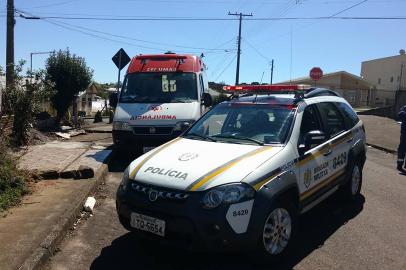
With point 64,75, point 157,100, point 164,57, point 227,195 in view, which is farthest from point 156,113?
point 64,75

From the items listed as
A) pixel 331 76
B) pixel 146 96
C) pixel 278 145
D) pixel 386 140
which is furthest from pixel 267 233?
pixel 331 76

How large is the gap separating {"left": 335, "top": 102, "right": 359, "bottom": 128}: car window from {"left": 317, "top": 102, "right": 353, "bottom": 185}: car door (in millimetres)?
135

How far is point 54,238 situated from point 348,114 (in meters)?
4.75

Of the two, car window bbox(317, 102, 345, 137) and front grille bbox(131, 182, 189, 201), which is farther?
car window bbox(317, 102, 345, 137)

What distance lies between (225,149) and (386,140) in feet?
43.0

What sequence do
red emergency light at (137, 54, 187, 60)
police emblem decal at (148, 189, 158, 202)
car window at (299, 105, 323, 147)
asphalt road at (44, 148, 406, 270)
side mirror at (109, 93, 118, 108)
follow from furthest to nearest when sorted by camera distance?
red emergency light at (137, 54, 187, 60)
side mirror at (109, 93, 118, 108)
car window at (299, 105, 323, 147)
asphalt road at (44, 148, 406, 270)
police emblem decal at (148, 189, 158, 202)

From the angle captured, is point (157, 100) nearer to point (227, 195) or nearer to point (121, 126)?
point (121, 126)

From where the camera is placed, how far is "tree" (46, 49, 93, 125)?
55.2 ft

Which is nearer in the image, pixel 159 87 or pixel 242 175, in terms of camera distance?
pixel 242 175

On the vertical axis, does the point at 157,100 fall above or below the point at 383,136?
above

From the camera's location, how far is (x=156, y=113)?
10289mm

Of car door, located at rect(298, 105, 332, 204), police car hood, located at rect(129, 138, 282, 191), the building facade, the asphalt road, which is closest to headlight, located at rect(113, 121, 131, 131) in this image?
the asphalt road

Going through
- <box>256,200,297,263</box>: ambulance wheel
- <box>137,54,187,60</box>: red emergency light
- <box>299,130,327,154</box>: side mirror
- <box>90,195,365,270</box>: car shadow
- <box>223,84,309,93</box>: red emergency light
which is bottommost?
<box>90,195,365,270</box>: car shadow

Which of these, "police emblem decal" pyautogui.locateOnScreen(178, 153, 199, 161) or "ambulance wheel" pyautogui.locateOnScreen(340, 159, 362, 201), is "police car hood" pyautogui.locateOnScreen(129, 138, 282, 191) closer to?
"police emblem decal" pyautogui.locateOnScreen(178, 153, 199, 161)
